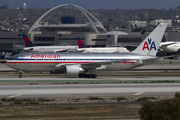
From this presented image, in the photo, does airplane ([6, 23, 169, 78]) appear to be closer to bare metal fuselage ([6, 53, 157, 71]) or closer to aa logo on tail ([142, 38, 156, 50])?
bare metal fuselage ([6, 53, 157, 71])

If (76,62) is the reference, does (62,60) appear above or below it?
above

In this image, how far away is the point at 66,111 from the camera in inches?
810

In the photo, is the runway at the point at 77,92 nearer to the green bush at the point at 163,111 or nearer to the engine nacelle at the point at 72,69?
the engine nacelle at the point at 72,69

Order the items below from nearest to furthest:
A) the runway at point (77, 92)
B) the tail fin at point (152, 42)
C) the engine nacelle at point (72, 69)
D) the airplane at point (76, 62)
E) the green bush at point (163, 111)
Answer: the green bush at point (163, 111) → the runway at point (77, 92) → the engine nacelle at point (72, 69) → the airplane at point (76, 62) → the tail fin at point (152, 42)

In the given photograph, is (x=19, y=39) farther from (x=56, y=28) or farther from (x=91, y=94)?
(x=91, y=94)

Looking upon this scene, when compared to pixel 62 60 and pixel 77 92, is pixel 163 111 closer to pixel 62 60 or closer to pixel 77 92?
pixel 77 92

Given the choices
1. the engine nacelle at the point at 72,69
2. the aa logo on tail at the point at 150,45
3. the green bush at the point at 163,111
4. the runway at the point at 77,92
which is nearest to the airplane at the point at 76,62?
the engine nacelle at the point at 72,69

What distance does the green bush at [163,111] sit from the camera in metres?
13.3

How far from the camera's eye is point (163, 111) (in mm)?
13516

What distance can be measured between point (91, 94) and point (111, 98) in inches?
121

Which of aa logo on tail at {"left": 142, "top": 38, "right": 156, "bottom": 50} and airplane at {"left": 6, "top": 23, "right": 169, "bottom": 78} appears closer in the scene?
airplane at {"left": 6, "top": 23, "right": 169, "bottom": 78}

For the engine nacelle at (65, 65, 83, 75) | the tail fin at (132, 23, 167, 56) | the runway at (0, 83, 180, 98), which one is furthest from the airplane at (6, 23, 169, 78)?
the runway at (0, 83, 180, 98)

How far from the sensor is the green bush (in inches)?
525

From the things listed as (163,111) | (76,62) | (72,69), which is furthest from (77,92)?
(163,111)
